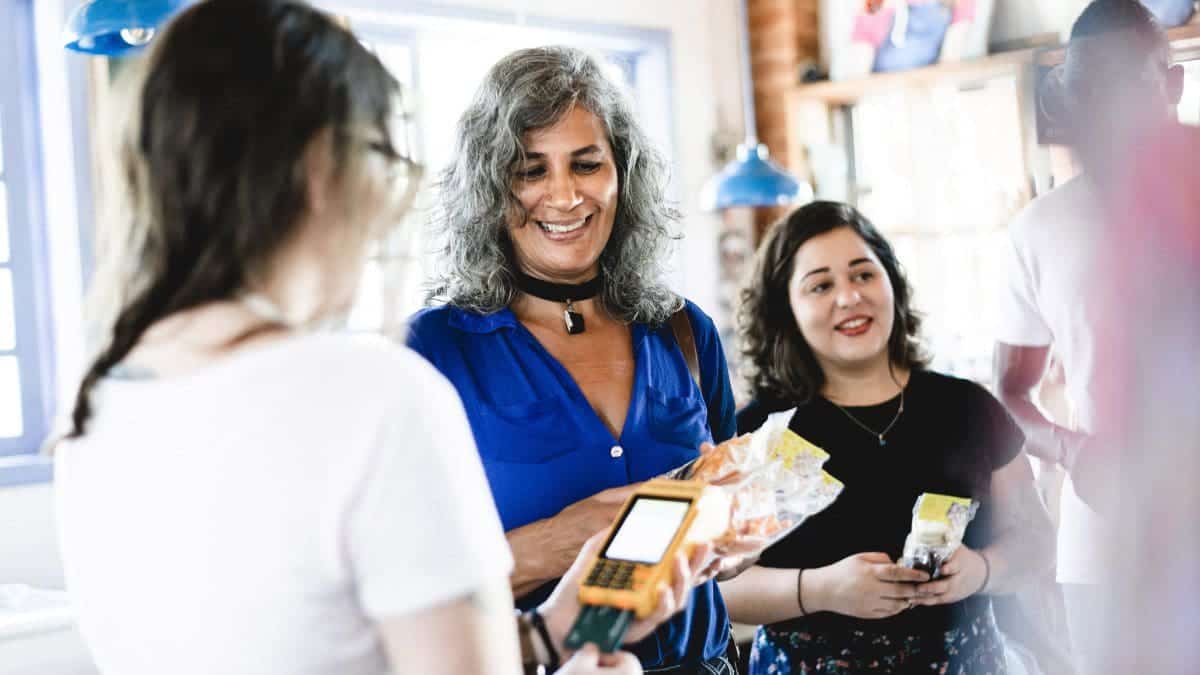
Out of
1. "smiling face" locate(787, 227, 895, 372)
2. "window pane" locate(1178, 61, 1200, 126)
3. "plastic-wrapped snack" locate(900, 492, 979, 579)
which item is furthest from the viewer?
"smiling face" locate(787, 227, 895, 372)

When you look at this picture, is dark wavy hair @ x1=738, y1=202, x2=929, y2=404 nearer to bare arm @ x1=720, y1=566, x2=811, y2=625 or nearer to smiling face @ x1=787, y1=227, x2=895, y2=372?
smiling face @ x1=787, y1=227, x2=895, y2=372

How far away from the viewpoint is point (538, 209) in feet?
5.51

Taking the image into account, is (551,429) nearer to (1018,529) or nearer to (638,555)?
(638,555)

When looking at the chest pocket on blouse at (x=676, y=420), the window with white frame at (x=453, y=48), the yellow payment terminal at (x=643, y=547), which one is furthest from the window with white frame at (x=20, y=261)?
the yellow payment terminal at (x=643, y=547)

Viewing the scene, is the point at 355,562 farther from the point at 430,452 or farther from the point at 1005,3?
the point at 1005,3

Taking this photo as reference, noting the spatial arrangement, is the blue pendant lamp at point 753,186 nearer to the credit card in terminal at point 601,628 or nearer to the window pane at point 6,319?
the window pane at point 6,319

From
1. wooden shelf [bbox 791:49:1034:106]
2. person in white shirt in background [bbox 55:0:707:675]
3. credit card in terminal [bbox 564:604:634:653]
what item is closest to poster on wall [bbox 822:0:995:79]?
wooden shelf [bbox 791:49:1034:106]

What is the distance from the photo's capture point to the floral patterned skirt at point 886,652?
1827 millimetres

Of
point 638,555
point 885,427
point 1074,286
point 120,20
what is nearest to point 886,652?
point 885,427

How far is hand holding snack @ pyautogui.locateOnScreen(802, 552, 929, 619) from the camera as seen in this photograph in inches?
68.8

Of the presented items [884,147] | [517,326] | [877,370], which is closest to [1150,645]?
[517,326]

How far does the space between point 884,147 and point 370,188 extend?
526 cm

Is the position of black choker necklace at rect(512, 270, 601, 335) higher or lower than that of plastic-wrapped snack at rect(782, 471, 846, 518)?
higher

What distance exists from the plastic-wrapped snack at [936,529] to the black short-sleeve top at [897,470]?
157 millimetres
